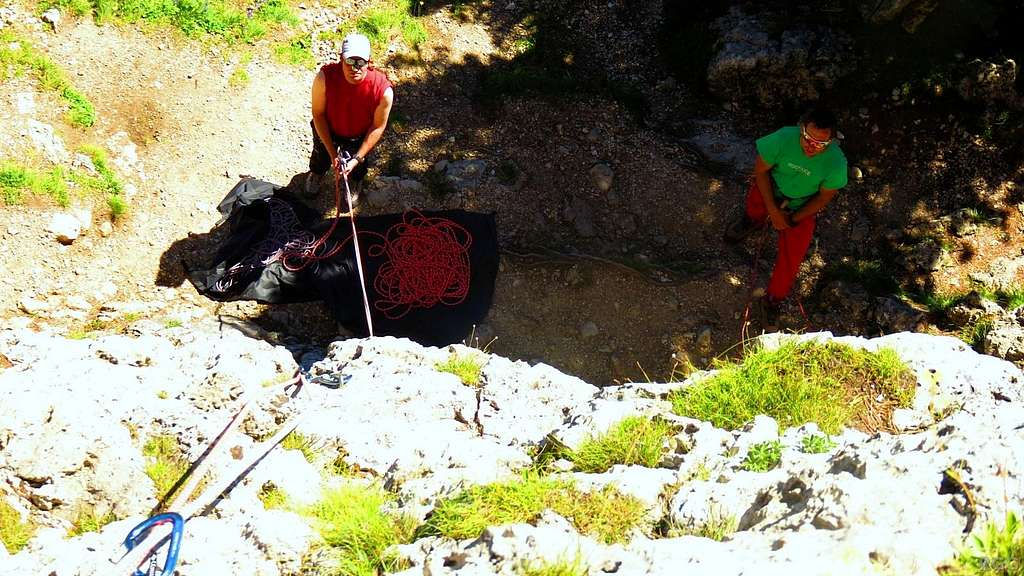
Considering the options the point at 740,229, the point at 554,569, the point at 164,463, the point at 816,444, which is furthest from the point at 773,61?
the point at 164,463

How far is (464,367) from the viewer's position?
445cm

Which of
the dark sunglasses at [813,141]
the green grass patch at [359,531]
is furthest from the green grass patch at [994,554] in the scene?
the dark sunglasses at [813,141]

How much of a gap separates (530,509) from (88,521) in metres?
1.98

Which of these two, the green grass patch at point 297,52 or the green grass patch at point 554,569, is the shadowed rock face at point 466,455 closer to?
the green grass patch at point 554,569

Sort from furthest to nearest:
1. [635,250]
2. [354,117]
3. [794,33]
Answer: [794,33] < [635,250] < [354,117]

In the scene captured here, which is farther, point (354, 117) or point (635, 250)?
point (635, 250)

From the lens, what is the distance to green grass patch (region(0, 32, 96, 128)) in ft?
20.5

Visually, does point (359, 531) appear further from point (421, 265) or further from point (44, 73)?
point (44, 73)

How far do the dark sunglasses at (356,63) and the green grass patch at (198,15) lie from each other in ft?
9.67

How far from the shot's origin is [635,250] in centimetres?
661

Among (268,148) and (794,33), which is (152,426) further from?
(794,33)

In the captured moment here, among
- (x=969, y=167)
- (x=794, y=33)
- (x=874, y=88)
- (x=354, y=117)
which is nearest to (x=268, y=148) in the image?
(x=354, y=117)

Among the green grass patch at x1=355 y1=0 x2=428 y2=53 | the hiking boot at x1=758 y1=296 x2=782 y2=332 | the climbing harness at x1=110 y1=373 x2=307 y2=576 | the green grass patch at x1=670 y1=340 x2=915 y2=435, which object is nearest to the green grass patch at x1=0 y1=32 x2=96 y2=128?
the green grass patch at x1=355 y1=0 x2=428 y2=53

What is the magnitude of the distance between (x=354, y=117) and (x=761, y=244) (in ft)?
Result: 12.5
